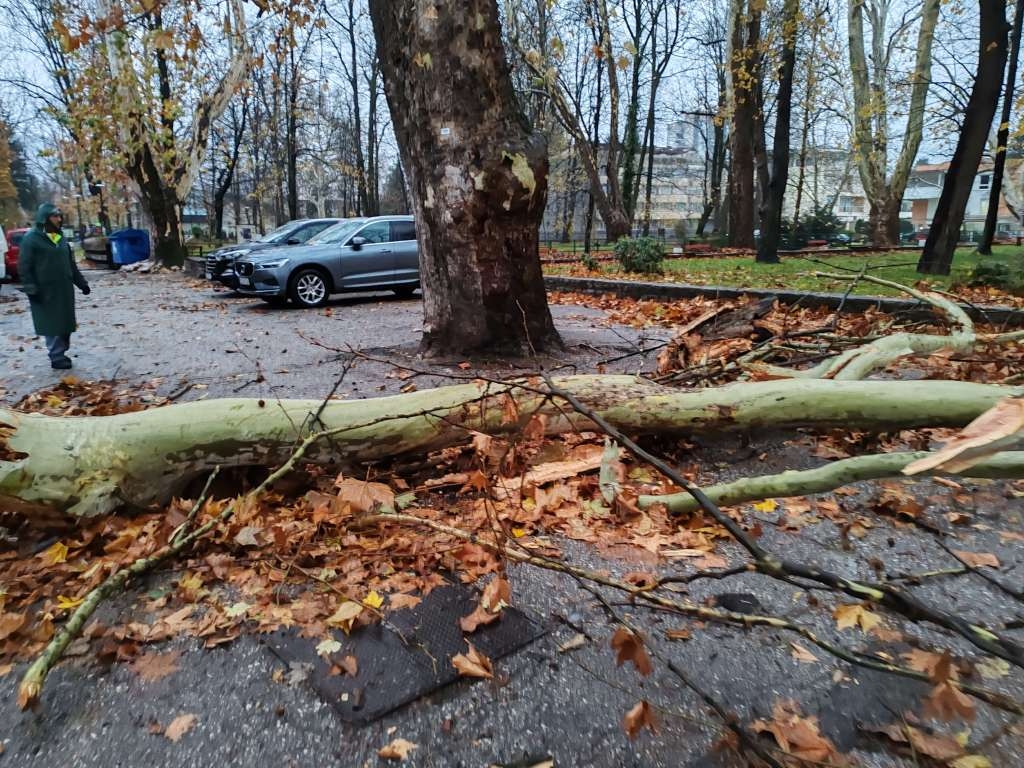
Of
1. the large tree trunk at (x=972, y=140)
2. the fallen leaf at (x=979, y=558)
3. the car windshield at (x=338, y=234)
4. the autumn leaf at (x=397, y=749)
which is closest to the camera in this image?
the autumn leaf at (x=397, y=749)

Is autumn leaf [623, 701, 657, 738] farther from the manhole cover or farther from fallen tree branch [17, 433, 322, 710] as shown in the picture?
fallen tree branch [17, 433, 322, 710]

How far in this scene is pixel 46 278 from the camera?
6785 mm

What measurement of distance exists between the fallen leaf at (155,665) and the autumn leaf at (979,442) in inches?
93.7

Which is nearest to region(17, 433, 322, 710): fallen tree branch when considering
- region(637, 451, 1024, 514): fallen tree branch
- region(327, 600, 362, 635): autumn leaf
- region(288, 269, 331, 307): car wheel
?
region(327, 600, 362, 635): autumn leaf

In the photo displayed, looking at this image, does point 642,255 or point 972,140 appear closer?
point 972,140

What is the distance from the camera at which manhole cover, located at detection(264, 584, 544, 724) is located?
2.15 m

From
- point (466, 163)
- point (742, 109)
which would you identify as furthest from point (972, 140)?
point (466, 163)

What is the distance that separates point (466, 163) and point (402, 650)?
4.61 metres

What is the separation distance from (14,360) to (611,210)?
16.9 m

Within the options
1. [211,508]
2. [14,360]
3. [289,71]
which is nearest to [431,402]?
[211,508]

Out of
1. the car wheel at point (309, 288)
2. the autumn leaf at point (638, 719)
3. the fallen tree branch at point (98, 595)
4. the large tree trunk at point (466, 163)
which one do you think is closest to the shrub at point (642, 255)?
the car wheel at point (309, 288)

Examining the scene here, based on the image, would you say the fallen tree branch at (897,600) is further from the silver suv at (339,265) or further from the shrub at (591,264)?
the shrub at (591,264)

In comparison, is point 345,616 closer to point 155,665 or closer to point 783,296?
point 155,665

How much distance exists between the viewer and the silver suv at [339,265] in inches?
472
